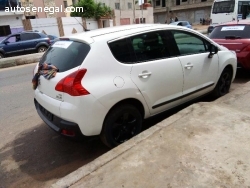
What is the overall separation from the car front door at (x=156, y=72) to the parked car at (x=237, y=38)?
9.61 ft

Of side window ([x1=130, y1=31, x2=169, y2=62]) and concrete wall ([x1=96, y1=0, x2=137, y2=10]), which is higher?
concrete wall ([x1=96, y1=0, x2=137, y2=10])

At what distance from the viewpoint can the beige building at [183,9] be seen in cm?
4397

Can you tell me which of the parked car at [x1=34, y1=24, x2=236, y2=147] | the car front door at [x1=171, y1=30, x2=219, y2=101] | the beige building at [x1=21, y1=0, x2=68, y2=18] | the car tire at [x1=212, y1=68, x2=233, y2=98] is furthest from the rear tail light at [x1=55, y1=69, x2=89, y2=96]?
the beige building at [x1=21, y1=0, x2=68, y2=18]

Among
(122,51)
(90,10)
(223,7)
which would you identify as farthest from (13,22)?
(122,51)

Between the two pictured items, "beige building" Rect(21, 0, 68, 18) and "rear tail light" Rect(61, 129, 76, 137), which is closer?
"rear tail light" Rect(61, 129, 76, 137)

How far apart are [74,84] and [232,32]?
517 cm

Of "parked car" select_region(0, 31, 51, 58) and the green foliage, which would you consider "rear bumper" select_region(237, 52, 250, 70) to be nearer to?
"parked car" select_region(0, 31, 51, 58)

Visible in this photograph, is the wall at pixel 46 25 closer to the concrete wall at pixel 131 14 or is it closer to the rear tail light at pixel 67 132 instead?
the concrete wall at pixel 131 14

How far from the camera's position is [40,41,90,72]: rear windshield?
2867 millimetres

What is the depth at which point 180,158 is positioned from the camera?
8.34ft

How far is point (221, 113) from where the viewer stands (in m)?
3.54

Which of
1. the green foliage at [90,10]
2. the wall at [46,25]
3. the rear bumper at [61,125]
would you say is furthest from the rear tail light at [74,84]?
the green foliage at [90,10]

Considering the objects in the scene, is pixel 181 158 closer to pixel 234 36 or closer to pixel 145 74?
pixel 145 74

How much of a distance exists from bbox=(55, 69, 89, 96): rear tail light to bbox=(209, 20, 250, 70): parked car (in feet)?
14.9
